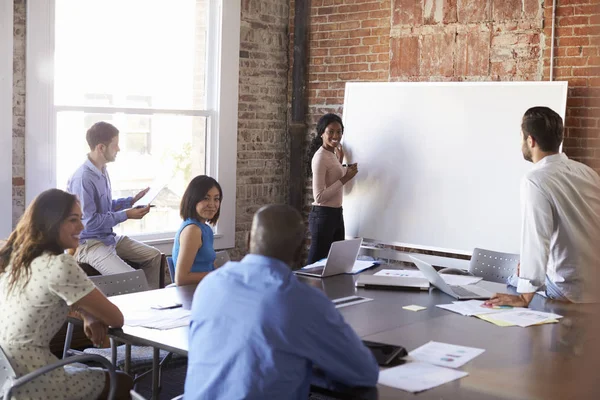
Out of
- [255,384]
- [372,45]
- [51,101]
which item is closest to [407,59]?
[372,45]

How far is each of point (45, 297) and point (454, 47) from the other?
505cm

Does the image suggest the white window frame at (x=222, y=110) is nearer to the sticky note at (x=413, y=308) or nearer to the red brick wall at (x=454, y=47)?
the red brick wall at (x=454, y=47)

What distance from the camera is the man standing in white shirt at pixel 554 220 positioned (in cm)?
396

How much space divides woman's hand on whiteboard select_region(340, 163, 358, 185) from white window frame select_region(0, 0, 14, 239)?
292 centimetres

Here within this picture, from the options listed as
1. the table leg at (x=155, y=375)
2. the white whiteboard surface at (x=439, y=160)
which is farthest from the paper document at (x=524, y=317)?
the white whiteboard surface at (x=439, y=160)

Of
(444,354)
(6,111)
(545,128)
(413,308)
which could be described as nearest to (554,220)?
(545,128)

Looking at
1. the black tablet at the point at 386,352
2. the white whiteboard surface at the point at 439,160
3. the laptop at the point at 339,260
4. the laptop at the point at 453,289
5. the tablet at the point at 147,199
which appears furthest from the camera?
the white whiteboard surface at the point at 439,160

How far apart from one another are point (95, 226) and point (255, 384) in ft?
13.0

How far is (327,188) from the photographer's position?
289 inches

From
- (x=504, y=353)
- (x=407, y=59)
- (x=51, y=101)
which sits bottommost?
(x=504, y=353)

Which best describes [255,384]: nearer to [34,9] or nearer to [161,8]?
[34,9]

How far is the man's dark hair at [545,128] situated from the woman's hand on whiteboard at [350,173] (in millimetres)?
3372

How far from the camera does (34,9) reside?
6.44 metres

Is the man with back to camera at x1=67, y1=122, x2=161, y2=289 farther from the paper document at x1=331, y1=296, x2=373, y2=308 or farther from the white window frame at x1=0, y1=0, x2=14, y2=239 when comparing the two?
the paper document at x1=331, y1=296, x2=373, y2=308
